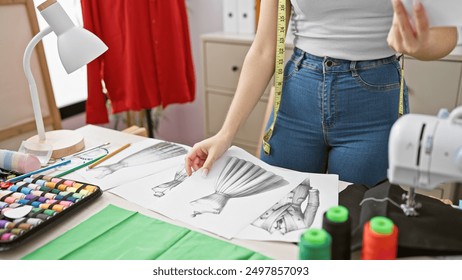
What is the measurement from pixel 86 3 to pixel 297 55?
113 cm

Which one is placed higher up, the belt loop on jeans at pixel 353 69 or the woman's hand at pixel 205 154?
the belt loop on jeans at pixel 353 69

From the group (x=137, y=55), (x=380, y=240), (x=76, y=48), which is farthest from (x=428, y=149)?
(x=137, y=55)

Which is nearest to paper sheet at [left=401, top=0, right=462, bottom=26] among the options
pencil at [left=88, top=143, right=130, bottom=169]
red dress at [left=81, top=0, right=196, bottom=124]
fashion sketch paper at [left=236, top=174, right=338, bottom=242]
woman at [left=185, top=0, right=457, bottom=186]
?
woman at [left=185, top=0, right=457, bottom=186]

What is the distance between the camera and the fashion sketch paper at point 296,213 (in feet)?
2.75

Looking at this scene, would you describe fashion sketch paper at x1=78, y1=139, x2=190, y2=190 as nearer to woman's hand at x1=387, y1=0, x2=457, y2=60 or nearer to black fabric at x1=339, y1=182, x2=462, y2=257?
black fabric at x1=339, y1=182, x2=462, y2=257

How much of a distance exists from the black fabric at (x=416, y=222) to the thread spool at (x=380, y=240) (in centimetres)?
5

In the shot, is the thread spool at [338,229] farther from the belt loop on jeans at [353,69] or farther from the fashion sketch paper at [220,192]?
Result: the belt loop on jeans at [353,69]

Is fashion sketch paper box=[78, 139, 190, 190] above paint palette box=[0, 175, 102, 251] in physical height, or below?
below

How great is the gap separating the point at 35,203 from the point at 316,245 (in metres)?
0.61

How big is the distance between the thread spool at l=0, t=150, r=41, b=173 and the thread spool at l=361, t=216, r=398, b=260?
85 centimetres

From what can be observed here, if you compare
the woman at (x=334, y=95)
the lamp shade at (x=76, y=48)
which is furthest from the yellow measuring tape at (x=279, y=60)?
the lamp shade at (x=76, y=48)

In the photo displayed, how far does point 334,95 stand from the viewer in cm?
109

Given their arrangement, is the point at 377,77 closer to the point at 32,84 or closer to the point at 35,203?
the point at 35,203

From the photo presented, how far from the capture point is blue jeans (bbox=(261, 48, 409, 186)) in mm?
1063
